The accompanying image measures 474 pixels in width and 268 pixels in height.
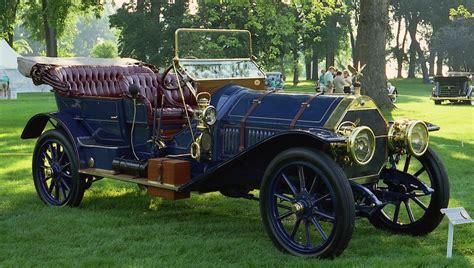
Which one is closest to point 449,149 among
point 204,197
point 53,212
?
point 204,197

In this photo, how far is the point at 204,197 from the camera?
8.01m

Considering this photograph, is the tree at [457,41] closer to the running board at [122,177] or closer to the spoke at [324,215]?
the running board at [122,177]

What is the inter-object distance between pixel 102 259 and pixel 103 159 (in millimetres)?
2248

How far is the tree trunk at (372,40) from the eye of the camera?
18562 mm

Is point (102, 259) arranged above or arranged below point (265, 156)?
below

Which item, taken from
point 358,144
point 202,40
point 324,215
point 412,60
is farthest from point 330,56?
point 324,215

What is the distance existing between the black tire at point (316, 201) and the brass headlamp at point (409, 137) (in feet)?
2.85

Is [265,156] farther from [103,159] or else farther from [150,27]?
[150,27]

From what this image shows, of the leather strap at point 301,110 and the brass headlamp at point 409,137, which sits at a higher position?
the leather strap at point 301,110

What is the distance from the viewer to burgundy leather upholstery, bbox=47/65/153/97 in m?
7.69

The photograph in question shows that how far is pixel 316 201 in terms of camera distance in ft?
17.0

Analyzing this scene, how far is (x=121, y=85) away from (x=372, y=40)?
12281 millimetres

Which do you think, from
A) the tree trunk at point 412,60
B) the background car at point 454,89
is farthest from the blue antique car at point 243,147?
the tree trunk at point 412,60

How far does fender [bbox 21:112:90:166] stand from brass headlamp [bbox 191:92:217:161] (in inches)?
64.6
